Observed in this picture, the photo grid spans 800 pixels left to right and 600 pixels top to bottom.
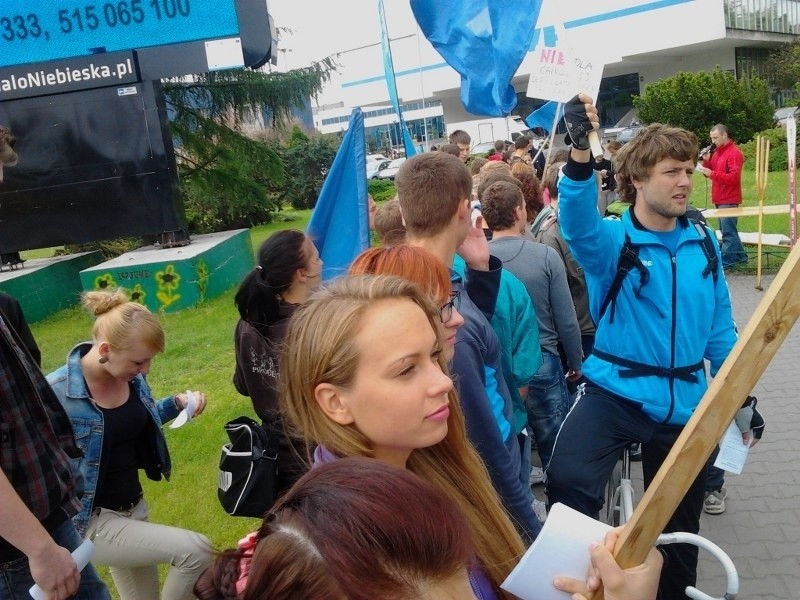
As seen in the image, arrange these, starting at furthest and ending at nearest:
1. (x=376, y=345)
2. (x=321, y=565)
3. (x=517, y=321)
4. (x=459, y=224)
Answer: (x=517, y=321) < (x=459, y=224) < (x=376, y=345) < (x=321, y=565)

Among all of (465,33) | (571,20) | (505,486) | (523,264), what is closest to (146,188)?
(465,33)

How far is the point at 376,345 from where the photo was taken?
1.50 meters

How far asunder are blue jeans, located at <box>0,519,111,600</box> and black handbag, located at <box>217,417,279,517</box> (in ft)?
1.56

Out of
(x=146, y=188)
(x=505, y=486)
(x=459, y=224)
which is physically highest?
(x=146, y=188)

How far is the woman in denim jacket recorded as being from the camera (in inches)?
98.7

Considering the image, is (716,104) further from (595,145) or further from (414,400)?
(414,400)

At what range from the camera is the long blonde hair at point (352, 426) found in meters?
1.50

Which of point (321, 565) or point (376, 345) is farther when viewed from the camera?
point (376, 345)

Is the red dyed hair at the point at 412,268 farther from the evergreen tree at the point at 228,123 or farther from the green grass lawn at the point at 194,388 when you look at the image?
the evergreen tree at the point at 228,123

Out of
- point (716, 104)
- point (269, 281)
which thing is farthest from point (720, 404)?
point (716, 104)

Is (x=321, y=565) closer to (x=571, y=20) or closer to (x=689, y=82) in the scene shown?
(x=689, y=82)

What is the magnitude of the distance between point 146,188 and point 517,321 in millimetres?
7545

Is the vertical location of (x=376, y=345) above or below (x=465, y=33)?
below

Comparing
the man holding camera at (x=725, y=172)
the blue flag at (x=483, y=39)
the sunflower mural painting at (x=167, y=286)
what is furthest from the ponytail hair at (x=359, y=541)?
the man holding camera at (x=725, y=172)
